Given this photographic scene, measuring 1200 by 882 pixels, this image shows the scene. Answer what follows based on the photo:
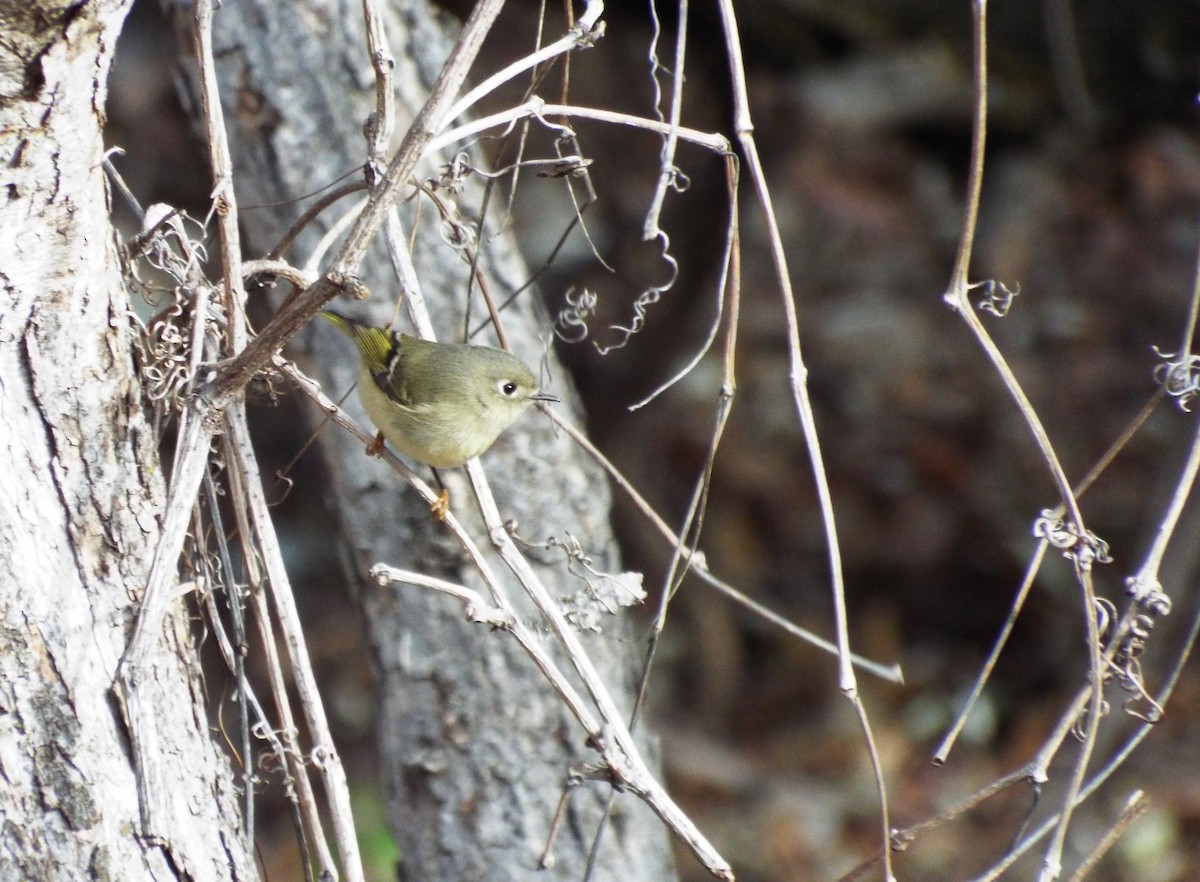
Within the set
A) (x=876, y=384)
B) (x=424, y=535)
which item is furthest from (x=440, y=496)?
(x=876, y=384)

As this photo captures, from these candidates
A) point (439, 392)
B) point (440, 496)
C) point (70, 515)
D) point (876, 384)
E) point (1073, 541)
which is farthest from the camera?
point (876, 384)

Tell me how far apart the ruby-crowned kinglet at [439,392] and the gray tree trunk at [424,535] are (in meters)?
0.07

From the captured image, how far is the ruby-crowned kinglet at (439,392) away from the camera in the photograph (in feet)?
9.62

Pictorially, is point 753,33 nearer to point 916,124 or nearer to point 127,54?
point 916,124

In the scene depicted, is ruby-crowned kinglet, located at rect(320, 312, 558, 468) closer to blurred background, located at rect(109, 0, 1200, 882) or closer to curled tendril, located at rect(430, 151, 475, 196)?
curled tendril, located at rect(430, 151, 475, 196)

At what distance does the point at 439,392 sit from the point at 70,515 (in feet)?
4.19

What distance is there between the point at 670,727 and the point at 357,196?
4.03 meters

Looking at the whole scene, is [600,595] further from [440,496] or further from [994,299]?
[994,299]

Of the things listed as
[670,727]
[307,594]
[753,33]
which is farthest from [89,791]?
[753,33]

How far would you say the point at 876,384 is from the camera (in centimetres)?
761

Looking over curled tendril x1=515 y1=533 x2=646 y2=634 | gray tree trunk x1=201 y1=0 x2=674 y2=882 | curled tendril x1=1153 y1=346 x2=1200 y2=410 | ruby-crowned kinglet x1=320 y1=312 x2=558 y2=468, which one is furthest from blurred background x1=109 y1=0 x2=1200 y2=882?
curled tendril x1=515 y1=533 x2=646 y2=634

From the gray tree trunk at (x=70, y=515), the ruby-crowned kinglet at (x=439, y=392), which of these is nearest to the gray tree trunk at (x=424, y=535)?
the ruby-crowned kinglet at (x=439, y=392)

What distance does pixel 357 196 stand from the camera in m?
3.05

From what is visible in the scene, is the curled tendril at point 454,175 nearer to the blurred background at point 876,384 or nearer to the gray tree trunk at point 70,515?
the gray tree trunk at point 70,515
